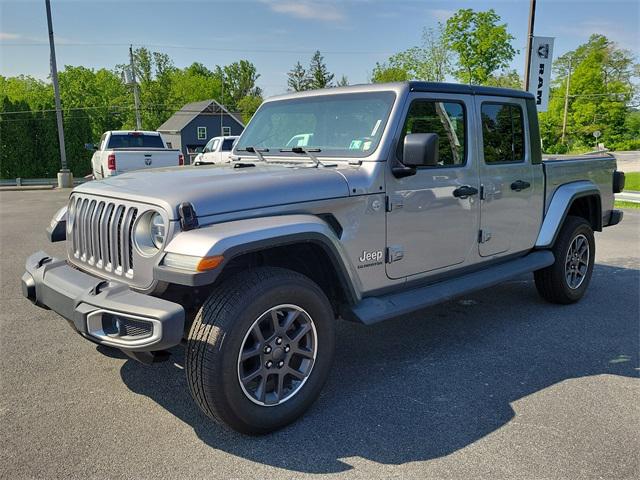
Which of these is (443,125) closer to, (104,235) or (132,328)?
(104,235)

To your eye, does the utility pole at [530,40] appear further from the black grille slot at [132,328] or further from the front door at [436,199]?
the black grille slot at [132,328]

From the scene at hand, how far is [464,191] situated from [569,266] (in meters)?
2.04

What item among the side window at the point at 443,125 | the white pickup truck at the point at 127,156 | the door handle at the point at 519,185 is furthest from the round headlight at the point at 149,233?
the white pickup truck at the point at 127,156

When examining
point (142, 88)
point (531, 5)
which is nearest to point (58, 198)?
point (531, 5)

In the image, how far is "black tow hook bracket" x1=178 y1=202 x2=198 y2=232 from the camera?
2.74 meters

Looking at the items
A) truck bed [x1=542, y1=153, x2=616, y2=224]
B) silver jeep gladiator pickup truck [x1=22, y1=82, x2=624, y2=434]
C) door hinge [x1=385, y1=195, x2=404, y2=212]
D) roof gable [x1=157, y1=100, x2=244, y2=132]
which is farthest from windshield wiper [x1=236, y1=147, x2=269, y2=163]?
roof gable [x1=157, y1=100, x2=244, y2=132]

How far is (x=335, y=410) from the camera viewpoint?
10.8ft

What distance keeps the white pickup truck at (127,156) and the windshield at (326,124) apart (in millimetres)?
8965

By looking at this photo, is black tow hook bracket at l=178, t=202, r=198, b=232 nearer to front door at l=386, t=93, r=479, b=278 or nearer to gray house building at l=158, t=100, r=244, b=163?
front door at l=386, t=93, r=479, b=278

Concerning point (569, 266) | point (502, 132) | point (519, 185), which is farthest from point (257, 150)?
point (569, 266)

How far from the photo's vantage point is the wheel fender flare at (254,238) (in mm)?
2629

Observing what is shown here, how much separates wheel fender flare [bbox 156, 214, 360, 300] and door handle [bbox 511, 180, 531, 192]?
209cm

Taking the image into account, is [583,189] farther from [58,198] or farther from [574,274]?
[58,198]

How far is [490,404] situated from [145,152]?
1261cm
